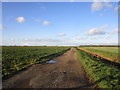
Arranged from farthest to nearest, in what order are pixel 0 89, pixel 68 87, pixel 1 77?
1. pixel 1 77
2. pixel 68 87
3. pixel 0 89

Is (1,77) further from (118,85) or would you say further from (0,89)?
(118,85)

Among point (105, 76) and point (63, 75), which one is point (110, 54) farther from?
point (63, 75)

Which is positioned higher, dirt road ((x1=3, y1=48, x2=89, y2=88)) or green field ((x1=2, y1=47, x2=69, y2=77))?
green field ((x1=2, y1=47, x2=69, y2=77))

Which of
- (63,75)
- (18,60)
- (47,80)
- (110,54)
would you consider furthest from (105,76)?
(110,54)

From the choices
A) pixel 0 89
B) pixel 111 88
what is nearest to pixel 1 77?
pixel 0 89

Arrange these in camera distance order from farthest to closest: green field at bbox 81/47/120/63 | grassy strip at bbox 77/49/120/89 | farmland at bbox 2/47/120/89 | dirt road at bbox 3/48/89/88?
green field at bbox 81/47/120/63 → farmland at bbox 2/47/120/89 → dirt road at bbox 3/48/89/88 → grassy strip at bbox 77/49/120/89

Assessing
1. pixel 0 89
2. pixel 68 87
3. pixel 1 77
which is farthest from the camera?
pixel 1 77

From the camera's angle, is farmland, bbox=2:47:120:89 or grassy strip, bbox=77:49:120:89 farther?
farmland, bbox=2:47:120:89

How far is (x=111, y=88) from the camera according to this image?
6.13 m

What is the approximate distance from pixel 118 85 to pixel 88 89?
2.18 metres

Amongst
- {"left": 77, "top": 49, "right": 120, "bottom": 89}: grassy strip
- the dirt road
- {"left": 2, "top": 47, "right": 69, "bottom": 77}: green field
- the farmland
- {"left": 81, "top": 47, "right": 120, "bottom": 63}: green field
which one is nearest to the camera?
{"left": 77, "top": 49, "right": 120, "bottom": 89}: grassy strip

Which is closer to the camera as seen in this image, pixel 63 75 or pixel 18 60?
pixel 63 75

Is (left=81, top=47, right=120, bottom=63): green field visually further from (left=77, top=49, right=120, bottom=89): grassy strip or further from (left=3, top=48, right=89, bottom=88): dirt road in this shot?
(left=3, top=48, right=89, bottom=88): dirt road

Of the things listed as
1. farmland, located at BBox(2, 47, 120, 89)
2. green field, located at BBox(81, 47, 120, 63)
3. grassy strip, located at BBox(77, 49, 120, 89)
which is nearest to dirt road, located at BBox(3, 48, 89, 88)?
farmland, located at BBox(2, 47, 120, 89)
